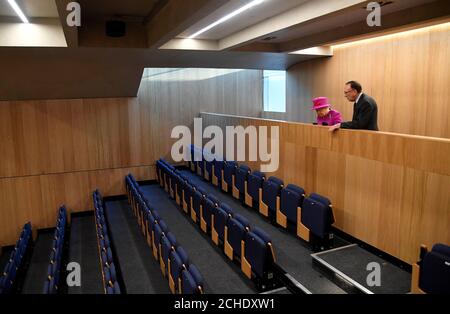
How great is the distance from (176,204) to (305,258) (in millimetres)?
1814

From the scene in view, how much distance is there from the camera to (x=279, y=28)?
2.39 metres

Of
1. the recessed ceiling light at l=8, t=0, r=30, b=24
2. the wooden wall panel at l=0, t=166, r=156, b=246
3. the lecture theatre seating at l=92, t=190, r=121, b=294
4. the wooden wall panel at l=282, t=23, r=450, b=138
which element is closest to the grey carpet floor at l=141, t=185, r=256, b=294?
the lecture theatre seating at l=92, t=190, r=121, b=294

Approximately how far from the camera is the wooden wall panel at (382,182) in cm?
172

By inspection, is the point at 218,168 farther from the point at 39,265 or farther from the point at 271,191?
the point at 39,265

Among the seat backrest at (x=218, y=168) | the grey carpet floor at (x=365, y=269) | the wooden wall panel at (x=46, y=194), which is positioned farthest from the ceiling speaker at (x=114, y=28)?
the wooden wall panel at (x=46, y=194)

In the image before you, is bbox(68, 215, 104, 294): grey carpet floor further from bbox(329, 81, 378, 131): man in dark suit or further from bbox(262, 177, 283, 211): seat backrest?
bbox(329, 81, 378, 131): man in dark suit

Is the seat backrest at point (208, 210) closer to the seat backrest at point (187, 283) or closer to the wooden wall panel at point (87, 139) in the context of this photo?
the seat backrest at point (187, 283)

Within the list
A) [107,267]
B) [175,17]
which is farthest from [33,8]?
[107,267]

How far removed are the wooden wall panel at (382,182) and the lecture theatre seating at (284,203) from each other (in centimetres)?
18

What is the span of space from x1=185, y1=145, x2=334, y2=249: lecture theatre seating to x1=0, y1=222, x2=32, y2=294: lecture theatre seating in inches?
55.9

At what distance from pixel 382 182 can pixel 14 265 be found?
272 centimetres

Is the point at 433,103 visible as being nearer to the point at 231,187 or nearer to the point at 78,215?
the point at 231,187

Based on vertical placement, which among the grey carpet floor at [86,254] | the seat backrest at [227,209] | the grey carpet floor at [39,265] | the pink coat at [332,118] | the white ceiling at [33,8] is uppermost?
the white ceiling at [33,8]
